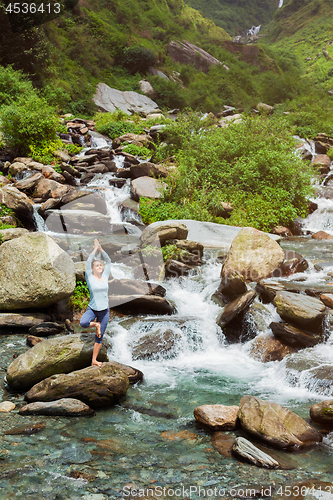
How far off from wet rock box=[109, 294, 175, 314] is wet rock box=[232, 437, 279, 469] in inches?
176

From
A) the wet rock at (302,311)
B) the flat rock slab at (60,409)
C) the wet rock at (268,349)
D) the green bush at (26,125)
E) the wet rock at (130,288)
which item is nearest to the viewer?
the flat rock slab at (60,409)

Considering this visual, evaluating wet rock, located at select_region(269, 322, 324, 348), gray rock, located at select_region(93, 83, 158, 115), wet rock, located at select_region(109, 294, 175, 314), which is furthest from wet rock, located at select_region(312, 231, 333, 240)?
gray rock, located at select_region(93, 83, 158, 115)

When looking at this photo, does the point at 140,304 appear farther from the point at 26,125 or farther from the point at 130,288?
the point at 26,125

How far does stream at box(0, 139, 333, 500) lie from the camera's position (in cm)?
319

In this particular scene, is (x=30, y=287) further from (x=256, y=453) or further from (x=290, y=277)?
(x=290, y=277)

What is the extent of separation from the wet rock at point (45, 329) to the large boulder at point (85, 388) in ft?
6.73

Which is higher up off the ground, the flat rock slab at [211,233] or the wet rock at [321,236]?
the flat rock slab at [211,233]

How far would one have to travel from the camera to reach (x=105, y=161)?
17.8 meters

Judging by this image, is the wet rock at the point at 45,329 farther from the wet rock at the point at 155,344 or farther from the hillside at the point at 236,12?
the hillside at the point at 236,12

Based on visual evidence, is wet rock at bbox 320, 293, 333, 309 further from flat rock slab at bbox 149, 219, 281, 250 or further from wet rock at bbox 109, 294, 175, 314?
flat rock slab at bbox 149, 219, 281, 250

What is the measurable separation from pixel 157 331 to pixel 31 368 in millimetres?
2903

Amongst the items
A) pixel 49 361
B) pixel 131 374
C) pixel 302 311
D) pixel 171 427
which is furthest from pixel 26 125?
pixel 171 427

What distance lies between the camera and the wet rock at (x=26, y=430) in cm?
388

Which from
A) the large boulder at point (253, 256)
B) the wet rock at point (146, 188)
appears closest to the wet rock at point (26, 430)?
the large boulder at point (253, 256)
